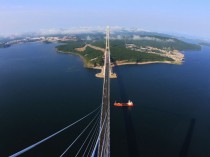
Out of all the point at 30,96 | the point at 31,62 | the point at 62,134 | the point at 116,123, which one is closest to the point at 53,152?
the point at 62,134

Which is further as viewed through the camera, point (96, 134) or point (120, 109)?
point (120, 109)

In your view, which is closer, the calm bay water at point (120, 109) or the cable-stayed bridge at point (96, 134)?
the cable-stayed bridge at point (96, 134)

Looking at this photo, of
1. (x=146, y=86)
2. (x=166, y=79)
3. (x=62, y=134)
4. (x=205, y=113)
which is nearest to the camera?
(x=62, y=134)

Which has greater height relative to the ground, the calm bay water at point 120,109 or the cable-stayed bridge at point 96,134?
the cable-stayed bridge at point 96,134

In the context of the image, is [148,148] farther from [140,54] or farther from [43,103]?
[140,54]

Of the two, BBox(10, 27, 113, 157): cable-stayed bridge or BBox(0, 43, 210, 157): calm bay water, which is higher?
BBox(10, 27, 113, 157): cable-stayed bridge

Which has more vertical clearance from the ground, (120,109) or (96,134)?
(96,134)

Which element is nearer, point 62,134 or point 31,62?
point 62,134

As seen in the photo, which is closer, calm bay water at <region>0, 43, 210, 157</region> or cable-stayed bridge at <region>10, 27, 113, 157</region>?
cable-stayed bridge at <region>10, 27, 113, 157</region>
